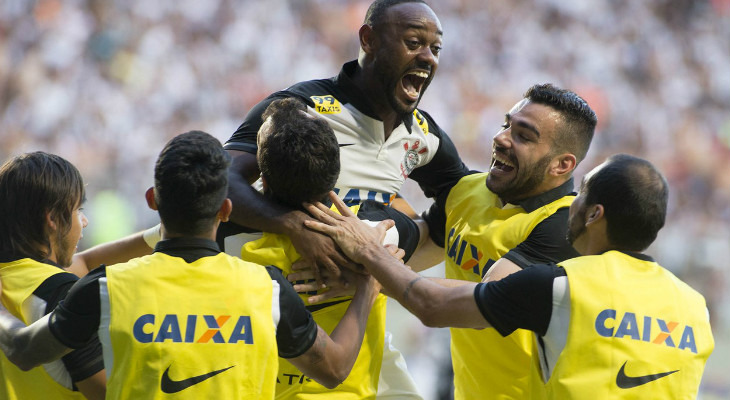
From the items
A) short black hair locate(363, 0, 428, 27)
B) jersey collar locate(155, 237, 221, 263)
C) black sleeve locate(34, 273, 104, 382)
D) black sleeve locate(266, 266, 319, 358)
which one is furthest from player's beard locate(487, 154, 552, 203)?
black sleeve locate(34, 273, 104, 382)

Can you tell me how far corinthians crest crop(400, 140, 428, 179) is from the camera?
4129 mm

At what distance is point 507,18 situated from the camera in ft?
47.4

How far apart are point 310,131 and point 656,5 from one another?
13.3 metres

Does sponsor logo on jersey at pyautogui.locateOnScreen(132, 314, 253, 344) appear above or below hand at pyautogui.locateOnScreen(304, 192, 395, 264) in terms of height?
below

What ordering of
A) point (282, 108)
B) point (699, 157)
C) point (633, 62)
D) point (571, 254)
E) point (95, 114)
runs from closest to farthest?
point (282, 108) < point (571, 254) < point (95, 114) < point (699, 157) < point (633, 62)

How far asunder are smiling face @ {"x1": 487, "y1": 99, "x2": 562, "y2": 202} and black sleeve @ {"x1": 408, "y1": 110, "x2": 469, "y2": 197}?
451 mm

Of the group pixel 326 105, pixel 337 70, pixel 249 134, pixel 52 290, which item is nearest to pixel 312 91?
pixel 326 105

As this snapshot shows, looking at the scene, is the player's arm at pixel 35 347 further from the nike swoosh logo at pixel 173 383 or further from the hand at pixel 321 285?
the hand at pixel 321 285

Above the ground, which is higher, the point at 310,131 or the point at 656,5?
the point at 656,5

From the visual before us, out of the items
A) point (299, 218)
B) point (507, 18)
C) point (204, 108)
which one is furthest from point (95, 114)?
point (299, 218)

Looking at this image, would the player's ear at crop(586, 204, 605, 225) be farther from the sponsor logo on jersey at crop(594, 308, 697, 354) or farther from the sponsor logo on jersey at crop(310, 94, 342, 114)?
the sponsor logo on jersey at crop(310, 94, 342, 114)

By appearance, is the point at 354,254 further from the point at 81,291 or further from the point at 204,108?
the point at 204,108

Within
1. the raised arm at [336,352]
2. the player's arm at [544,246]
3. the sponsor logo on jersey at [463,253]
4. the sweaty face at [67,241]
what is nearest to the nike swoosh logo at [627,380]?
the player's arm at [544,246]

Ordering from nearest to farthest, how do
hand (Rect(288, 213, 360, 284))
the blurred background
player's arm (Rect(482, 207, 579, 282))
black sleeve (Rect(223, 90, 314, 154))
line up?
hand (Rect(288, 213, 360, 284))
player's arm (Rect(482, 207, 579, 282))
black sleeve (Rect(223, 90, 314, 154))
the blurred background
